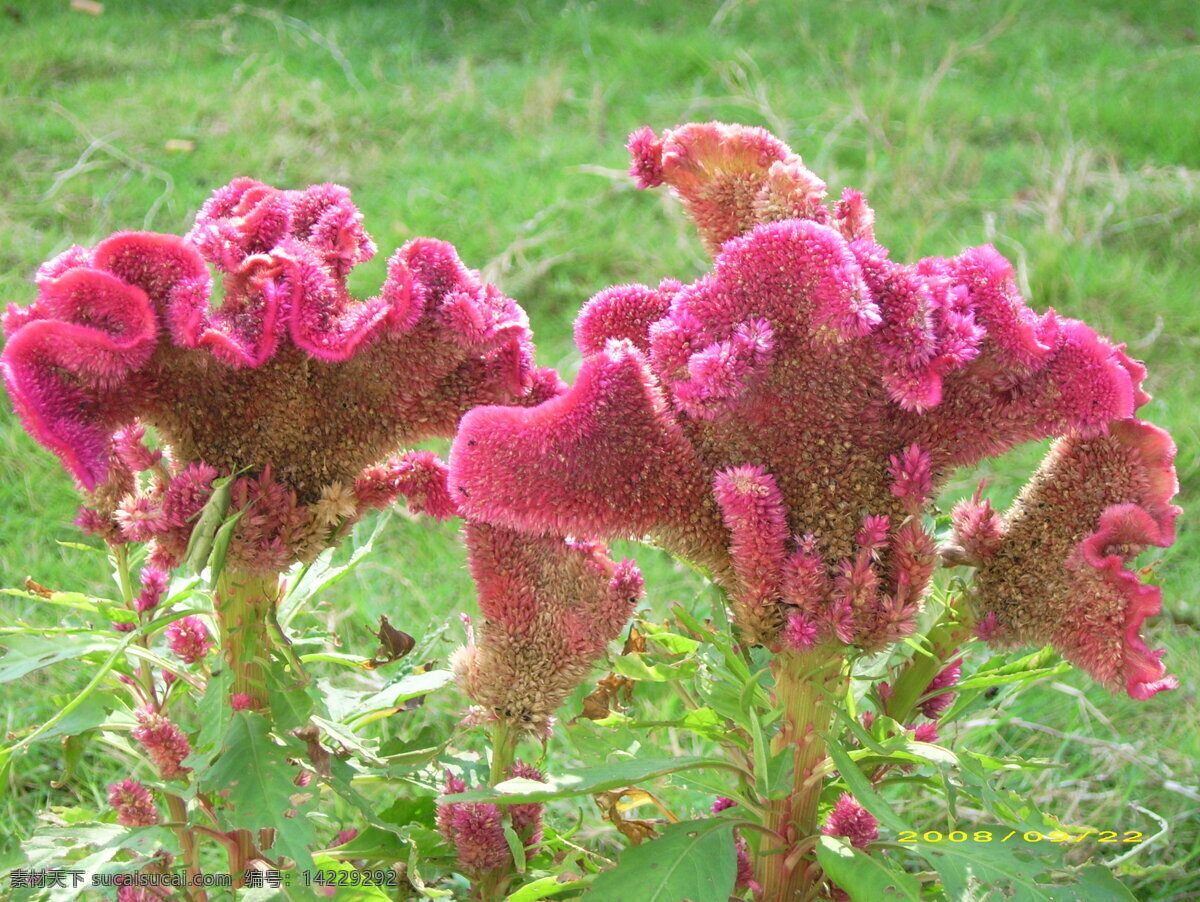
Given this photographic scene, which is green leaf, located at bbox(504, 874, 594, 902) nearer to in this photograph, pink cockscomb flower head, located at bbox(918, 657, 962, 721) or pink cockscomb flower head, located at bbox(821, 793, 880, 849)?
pink cockscomb flower head, located at bbox(821, 793, 880, 849)

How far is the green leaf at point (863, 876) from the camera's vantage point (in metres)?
1.18

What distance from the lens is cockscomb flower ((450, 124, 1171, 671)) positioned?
1.07m

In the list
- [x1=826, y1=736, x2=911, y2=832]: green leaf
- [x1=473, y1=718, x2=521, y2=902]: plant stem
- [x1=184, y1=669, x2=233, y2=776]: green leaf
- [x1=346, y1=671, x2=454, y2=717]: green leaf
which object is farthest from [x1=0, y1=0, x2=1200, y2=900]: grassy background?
[x1=826, y1=736, x2=911, y2=832]: green leaf

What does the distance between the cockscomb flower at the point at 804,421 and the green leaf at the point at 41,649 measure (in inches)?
19.5

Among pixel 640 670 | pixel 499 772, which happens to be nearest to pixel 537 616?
pixel 640 670

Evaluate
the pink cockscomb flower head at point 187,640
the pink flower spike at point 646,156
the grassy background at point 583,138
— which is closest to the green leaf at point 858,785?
the pink flower spike at point 646,156

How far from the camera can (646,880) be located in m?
1.21

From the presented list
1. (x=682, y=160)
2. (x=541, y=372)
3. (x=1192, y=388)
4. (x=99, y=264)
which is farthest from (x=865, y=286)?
(x=1192, y=388)

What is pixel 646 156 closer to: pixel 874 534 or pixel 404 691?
pixel 874 534

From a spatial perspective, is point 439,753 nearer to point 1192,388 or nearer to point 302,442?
point 302,442

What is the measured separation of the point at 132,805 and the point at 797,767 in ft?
2.50

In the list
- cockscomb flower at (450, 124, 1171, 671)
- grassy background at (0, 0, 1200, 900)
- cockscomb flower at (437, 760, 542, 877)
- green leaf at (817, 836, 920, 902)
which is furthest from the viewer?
grassy background at (0, 0, 1200, 900)

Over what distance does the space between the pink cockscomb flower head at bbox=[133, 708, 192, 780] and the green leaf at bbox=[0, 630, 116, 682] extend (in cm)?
10

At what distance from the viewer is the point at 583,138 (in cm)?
441
